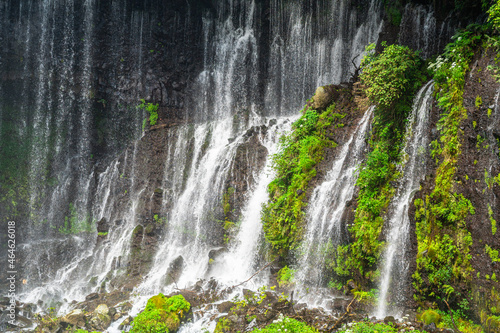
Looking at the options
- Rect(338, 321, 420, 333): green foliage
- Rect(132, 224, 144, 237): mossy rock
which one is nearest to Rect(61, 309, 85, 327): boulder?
Rect(132, 224, 144, 237): mossy rock

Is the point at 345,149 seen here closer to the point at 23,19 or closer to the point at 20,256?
the point at 20,256

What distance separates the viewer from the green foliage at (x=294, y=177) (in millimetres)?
10461

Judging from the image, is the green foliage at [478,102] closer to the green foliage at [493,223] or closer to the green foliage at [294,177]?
the green foliage at [493,223]

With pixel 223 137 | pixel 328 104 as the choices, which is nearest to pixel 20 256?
pixel 223 137

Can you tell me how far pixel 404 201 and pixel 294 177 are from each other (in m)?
3.48

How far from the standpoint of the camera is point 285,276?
9977mm

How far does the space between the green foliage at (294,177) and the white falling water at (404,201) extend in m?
2.57

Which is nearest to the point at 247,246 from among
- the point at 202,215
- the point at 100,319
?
the point at 202,215

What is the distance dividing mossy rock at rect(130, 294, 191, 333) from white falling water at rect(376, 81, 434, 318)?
4.63 m

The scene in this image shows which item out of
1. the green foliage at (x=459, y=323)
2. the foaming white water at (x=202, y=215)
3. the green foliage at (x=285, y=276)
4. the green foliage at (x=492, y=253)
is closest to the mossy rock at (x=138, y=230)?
the foaming white water at (x=202, y=215)

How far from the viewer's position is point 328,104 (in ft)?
40.3

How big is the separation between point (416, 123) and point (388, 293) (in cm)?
406

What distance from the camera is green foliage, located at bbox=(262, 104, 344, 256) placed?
34.3 ft

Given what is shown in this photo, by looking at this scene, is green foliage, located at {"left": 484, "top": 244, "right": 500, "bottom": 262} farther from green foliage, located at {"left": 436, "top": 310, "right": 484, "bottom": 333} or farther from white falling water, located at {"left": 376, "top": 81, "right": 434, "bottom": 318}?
white falling water, located at {"left": 376, "top": 81, "right": 434, "bottom": 318}
